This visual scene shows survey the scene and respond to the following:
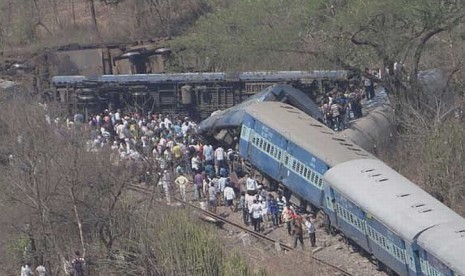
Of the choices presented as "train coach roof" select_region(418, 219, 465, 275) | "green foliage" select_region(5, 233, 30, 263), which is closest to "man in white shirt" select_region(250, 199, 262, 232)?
"green foliage" select_region(5, 233, 30, 263)

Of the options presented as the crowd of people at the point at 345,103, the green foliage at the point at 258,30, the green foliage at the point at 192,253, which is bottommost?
the green foliage at the point at 192,253

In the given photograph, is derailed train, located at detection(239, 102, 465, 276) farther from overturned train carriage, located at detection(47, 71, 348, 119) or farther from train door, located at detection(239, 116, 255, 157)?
overturned train carriage, located at detection(47, 71, 348, 119)

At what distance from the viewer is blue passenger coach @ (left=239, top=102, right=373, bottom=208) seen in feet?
97.8

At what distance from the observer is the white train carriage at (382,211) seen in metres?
24.1

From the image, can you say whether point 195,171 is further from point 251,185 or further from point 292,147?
point 292,147

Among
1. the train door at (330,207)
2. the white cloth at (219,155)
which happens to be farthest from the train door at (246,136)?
the train door at (330,207)

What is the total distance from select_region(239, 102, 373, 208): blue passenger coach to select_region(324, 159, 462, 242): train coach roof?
4.28 ft

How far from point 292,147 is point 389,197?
5.83 meters

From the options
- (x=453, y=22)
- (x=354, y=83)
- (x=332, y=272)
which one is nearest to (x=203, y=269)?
(x=332, y=272)

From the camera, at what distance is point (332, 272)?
26656 mm

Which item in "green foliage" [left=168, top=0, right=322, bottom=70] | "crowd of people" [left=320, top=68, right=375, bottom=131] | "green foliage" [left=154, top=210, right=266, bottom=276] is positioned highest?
"green foliage" [left=168, top=0, right=322, bottom=70]

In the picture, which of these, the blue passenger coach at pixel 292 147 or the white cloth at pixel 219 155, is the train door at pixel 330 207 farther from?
the white cloth at pixel 219 155

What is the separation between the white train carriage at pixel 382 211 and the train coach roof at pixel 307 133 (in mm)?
1399

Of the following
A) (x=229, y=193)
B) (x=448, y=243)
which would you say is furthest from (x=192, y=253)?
(x=229, y=193)
